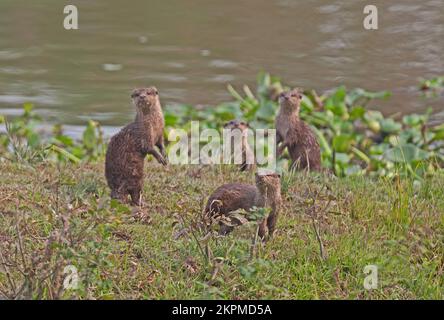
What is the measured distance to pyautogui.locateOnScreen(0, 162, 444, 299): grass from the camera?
4.66 m

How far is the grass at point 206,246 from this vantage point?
4.66 m

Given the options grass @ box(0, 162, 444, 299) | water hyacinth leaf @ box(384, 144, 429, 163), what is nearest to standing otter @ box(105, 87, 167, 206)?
grass @ box(0, 162, 444, 299)

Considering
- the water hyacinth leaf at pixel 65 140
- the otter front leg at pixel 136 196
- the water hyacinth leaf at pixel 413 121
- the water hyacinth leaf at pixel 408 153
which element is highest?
the water hyacinth leaf at pixel 413 121

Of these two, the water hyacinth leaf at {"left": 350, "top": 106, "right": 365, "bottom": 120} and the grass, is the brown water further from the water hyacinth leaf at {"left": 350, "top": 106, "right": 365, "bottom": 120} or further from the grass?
the grass

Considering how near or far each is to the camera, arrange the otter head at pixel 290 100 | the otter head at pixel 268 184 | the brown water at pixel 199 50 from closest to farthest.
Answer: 1. the otter head at pixel 268 184
2. the otter head at pixel 290 100
3. the brown water at pixel 199 50

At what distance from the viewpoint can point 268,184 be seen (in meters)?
5.30

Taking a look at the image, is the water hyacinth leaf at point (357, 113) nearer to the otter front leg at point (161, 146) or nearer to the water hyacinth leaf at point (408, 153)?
the water hyacinth leaf at point (408, 153)

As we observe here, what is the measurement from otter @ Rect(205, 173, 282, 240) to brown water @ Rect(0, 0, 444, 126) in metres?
4.56

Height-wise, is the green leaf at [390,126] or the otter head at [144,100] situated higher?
the otter head at [144,100]

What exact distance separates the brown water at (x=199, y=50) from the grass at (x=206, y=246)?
4089 mm

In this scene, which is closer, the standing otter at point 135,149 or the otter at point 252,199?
the otter at point 252,199

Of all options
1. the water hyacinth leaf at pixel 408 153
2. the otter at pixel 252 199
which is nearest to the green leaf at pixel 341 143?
the water hyacinth leaf at pixel 408 153

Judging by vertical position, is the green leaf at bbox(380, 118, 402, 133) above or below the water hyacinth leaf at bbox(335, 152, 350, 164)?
above

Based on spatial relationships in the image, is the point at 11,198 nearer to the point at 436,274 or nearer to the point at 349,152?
the point at 436,274
